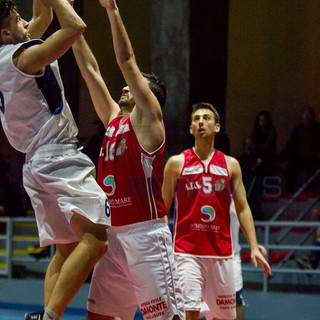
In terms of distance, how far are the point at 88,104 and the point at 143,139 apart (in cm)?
158

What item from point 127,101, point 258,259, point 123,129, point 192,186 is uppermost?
point 127,101

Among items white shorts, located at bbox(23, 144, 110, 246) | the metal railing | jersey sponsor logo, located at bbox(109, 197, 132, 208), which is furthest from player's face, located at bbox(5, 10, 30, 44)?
the metal railing

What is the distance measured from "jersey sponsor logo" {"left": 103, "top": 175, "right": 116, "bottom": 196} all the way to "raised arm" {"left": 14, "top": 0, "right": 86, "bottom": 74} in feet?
2.37

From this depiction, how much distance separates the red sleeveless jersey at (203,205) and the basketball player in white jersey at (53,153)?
1.45m

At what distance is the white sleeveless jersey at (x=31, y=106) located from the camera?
354cm

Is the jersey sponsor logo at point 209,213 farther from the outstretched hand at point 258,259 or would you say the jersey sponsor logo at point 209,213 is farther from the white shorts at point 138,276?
the white shorts at point 138,276

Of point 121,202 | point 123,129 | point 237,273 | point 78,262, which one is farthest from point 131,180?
point 237,273

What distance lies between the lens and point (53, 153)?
3.58m

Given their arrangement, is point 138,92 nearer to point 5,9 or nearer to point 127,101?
point 127,101

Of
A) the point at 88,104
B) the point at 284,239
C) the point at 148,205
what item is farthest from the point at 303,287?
the point at 148,205

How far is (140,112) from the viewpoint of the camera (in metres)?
3.85

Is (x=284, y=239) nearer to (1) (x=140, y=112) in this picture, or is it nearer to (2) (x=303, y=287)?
(2) (x=303, y=287)

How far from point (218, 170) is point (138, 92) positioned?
4.81ft

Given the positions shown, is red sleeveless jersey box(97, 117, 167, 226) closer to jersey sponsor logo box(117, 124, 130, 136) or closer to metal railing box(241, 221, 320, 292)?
jersey sponsor logo box(117, 124, 130, 136)
